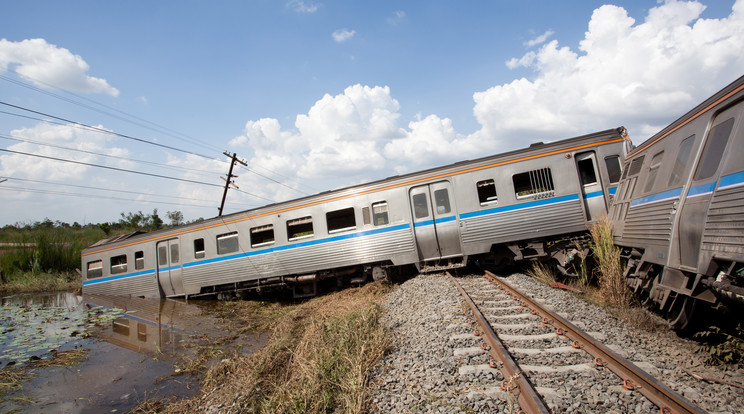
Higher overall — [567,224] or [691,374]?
[567,224]

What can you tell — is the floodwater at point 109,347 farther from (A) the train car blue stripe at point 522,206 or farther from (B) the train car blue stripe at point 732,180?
(B) the train car blue stripe at point 732,180

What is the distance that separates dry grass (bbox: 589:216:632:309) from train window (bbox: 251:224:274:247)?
891cm

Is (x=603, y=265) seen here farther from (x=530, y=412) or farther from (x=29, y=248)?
(x=29, y=248)

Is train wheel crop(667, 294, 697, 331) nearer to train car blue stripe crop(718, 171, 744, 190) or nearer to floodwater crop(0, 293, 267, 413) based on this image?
train car blue stripe crop(718, 171, 744, 190)

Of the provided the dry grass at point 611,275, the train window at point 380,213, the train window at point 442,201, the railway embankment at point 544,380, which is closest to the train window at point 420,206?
the train window at point 442,201

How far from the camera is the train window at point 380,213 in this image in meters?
10.4

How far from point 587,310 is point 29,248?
2931 centimetres

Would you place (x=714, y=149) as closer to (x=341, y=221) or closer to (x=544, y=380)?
(x=544, y=380)

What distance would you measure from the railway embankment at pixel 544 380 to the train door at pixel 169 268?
35.1 feet

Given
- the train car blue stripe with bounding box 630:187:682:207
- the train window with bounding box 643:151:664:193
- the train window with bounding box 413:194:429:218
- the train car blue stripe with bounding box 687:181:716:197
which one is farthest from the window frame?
the train car blue stripe with bounding box 687:181:716:197

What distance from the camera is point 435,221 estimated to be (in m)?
9.90

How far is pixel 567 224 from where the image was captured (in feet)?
28.6

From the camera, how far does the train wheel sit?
4.55m

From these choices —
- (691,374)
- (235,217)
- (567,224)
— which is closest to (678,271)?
(691,374)
